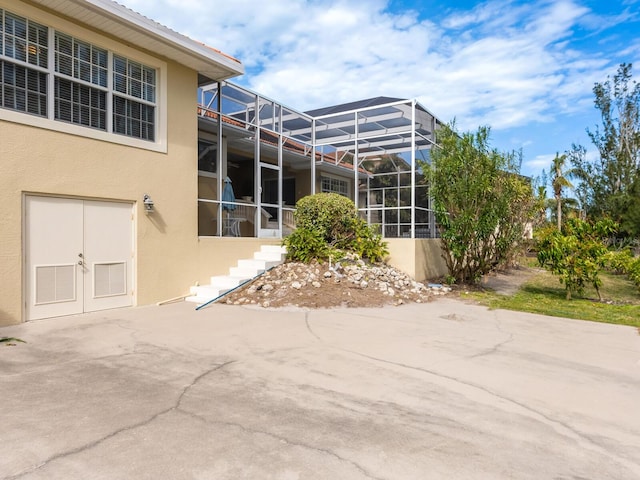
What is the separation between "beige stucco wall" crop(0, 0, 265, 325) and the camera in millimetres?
6430


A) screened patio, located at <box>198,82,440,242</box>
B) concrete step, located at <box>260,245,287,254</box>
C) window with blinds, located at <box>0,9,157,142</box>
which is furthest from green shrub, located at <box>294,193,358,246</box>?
window with blinds, located at <box>0,9,157,142</box>

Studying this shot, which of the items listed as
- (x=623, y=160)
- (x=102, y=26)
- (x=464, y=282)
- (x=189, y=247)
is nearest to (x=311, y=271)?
(x=189, y=247)

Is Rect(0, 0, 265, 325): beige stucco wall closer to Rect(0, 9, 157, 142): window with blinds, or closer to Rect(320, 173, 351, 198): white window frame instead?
Rect(0, 9, 157, 142): window with blinds

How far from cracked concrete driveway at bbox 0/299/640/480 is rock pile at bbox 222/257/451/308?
6.55 feet

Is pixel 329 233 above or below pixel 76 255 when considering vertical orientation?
above

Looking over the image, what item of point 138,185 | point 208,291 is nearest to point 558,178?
point 208,291

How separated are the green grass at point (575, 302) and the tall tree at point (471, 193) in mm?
1436

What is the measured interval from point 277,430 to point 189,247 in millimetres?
6861

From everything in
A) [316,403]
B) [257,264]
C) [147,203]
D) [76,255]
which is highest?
[147,203]

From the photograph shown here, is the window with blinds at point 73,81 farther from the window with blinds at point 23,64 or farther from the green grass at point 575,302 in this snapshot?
the green grass at point 575,302

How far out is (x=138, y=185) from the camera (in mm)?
8180

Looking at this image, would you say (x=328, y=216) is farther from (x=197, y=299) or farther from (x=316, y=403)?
(x=316, y=403)

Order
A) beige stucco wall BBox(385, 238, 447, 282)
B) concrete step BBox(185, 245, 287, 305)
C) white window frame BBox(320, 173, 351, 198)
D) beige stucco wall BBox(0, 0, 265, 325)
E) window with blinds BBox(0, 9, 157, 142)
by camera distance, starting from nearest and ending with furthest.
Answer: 1. beige stucco wall BBox(0, 0, 265, 325)
2. window with blinds BBox(0, 9, 157, 142)
3. concrete step BBox(185, 245, 287, 305)
4. beige stucco wall BBox(385, 238, 447, 282)
5. white window frame BBox(320, 173, 351, 198)

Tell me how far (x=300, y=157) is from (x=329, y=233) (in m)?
5.09
